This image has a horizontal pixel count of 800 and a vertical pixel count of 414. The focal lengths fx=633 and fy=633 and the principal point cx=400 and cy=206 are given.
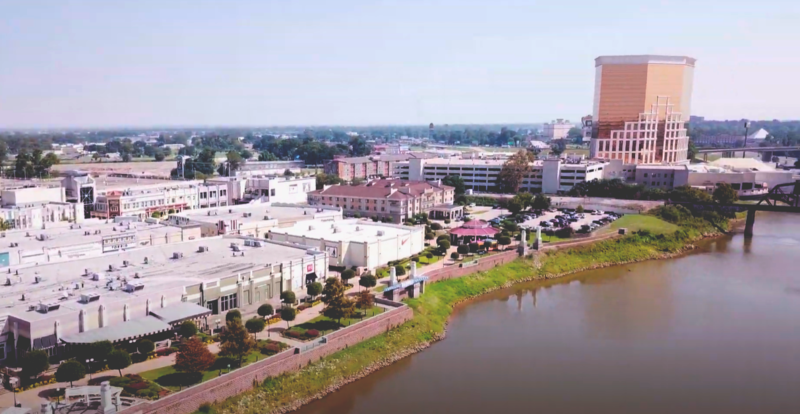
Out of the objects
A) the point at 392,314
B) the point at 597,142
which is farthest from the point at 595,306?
the point at 597,142

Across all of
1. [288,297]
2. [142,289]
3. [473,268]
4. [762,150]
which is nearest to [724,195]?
[473,268]

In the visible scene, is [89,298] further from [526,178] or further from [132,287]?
[526,178]

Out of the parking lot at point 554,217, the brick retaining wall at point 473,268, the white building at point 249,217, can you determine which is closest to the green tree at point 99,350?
the brick retaining wall at point 473,268

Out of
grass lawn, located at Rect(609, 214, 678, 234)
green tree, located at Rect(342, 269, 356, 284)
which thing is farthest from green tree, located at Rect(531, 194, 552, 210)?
green tree, located at Rect(342, 269, 356, 284)

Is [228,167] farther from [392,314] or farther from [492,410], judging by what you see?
[492,410]

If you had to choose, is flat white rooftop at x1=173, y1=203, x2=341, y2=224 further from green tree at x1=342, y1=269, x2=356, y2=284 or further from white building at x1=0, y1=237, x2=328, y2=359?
green tree at x1=342, y1=269, x2=356, y2=284

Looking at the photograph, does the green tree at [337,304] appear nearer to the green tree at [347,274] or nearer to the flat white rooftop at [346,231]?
the green tree at [347,274]
